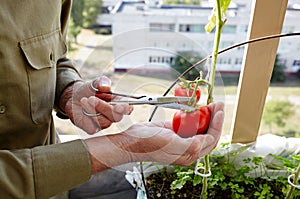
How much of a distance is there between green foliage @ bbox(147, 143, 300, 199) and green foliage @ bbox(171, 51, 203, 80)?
35 cm

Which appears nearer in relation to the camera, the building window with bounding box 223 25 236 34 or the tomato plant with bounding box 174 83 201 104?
the tomato plant with bounding box 174 83 201 104

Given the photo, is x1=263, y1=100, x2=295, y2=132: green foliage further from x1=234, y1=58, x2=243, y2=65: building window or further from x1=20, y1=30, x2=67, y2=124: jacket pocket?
x1=20, y1=30, x2=67, y2=124: jacket pocket

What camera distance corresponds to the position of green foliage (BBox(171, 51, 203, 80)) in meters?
0.55

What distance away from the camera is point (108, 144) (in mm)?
595

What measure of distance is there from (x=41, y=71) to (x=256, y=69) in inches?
22.5

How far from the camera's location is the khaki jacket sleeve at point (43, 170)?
0.54m

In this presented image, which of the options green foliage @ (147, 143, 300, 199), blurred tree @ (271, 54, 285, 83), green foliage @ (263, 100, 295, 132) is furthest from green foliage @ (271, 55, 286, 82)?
green foliage @ (147, 143, 300, 199)

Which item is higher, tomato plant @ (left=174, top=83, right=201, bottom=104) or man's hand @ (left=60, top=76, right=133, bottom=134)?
tomato plant @ (left=174, top=83, right=201, bottom=104)

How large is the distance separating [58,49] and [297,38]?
686mm

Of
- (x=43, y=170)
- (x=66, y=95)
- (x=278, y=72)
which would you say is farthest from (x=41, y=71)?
(x=278, y=72)

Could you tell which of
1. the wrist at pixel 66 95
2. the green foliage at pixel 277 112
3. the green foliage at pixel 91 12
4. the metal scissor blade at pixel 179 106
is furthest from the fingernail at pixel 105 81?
A: the green foliage at pixel 277 112

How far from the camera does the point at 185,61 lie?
56cm

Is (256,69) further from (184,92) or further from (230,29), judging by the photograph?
(184,92)

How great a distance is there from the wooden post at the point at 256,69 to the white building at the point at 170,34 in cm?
5
